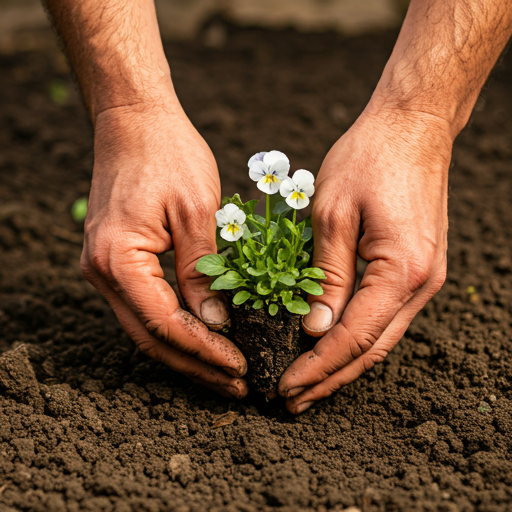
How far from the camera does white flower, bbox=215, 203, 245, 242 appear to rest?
1.96 metres

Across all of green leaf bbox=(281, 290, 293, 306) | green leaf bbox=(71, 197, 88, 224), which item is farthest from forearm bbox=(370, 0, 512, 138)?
green leaf bbox=(71, 197, 88, 224)

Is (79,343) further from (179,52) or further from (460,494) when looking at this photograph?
(179,52)

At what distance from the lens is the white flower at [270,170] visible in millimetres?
1952

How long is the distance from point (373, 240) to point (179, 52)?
452 centimetres

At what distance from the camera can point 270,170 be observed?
197 cm

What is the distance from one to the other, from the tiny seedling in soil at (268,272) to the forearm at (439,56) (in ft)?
1.93

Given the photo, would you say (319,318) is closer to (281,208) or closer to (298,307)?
(298,307)

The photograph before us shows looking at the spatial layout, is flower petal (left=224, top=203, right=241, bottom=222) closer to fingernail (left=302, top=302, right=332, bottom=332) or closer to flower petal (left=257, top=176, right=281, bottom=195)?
flower petal (left=257, top=176, right=281, bottom=195)

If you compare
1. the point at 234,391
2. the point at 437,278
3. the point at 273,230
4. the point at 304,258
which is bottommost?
the point at 234,391

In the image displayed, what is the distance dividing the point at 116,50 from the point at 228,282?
1.14m

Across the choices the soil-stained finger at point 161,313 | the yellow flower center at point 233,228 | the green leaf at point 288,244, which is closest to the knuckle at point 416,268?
the green leaf at point 288,244

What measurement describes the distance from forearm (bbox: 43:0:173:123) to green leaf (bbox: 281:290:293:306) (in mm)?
1005

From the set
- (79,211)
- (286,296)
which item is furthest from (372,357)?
(79,211)

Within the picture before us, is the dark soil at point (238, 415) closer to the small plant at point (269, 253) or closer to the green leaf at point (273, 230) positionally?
the small plant at point (269, 253)
